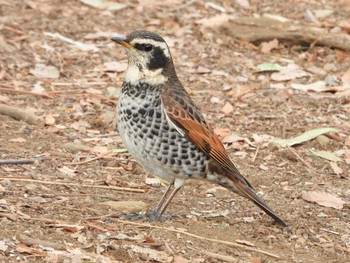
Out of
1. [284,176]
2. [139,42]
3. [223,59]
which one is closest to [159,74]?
[139,42]

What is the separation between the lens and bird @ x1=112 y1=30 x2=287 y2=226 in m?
7.36

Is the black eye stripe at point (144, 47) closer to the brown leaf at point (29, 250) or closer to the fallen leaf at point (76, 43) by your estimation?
the brown leaf at point (29, 250)

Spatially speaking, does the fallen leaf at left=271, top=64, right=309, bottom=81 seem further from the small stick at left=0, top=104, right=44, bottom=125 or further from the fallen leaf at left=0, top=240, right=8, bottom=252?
the fallen leaf at left=0, top=240, right=8, bottom=252

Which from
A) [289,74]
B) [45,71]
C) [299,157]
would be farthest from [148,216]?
[289,74]

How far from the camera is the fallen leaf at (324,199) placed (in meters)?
8.32

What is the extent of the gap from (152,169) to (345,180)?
243 cm

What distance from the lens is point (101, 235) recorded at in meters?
6.95

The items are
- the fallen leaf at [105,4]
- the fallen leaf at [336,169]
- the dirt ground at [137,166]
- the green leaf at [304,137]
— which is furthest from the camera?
the fallen leaf at [105,4]

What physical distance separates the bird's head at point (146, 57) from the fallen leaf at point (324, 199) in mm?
1881

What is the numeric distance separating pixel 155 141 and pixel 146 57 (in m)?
0.76

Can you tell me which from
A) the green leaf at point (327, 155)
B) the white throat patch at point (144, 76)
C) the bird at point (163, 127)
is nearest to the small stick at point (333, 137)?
the green leaf at point (327, 155)

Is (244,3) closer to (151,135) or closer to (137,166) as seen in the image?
(137,166)

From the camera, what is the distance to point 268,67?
11820 mm

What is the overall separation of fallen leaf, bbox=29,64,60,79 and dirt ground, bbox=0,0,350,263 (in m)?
0.02
